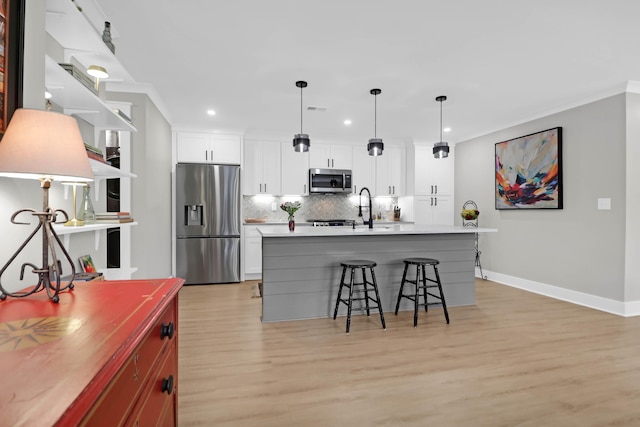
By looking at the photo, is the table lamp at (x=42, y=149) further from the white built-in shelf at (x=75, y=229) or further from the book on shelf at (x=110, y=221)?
the book on shelf at (x=110, y=221)

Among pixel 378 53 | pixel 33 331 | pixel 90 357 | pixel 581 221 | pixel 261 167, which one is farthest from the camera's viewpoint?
pixel 261 167

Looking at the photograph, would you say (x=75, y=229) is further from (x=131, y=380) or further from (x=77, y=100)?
(x=131, y=380)

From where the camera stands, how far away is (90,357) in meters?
0.71

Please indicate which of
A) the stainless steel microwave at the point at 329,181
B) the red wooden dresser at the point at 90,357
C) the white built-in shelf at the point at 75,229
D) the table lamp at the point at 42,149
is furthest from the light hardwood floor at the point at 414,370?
the stainless steel microwave at the point at 329,181

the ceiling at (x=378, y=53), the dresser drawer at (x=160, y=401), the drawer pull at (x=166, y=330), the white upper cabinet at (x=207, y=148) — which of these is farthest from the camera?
the white upper cabinet at (x=207, y=148)

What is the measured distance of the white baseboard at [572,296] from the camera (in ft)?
11.9

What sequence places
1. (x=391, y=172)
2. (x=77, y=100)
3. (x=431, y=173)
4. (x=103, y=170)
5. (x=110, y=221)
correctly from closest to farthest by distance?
(x=77, y=100) < (x=103, y=170) < (x=110, y=221) < (x=431, y=173) < (x=391, y=172)

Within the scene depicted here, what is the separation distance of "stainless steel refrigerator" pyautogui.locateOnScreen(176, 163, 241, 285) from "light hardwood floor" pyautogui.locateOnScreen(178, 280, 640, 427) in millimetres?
1519

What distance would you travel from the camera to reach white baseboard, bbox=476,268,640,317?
364 cm

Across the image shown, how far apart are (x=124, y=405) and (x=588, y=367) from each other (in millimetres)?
2986

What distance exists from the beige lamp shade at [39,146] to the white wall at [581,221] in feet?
15.7

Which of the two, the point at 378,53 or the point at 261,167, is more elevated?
the point at 378,53

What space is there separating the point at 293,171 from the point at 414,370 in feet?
13.8

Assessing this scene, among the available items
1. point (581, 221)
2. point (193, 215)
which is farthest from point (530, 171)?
point (193, 215)
